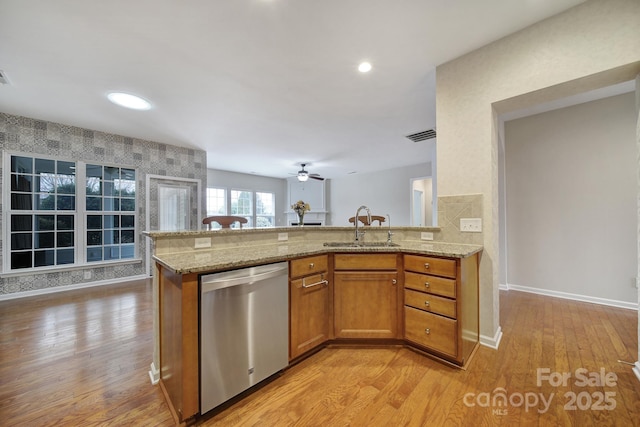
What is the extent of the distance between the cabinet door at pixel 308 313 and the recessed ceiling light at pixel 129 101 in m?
3.06

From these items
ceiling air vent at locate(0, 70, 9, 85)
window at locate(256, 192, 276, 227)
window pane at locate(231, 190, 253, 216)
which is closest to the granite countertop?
ceiling air vent at locate(0, 70, 9, 85)

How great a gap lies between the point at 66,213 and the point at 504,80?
20.0 feet

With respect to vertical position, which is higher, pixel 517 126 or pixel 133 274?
pixel 517 126

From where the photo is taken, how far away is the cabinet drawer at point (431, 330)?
1.81m

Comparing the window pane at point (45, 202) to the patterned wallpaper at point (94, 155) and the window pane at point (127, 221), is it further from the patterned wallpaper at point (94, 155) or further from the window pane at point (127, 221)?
the window pane at point (127, 221)

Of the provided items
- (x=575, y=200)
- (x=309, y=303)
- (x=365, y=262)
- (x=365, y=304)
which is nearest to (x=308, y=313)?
(x=309, y=303)

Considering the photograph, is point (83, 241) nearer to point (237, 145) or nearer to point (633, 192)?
point (237, 145)

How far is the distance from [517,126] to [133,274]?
7001 mm

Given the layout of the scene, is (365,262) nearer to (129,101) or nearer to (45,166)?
(129,101)

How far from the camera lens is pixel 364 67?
2420 mm

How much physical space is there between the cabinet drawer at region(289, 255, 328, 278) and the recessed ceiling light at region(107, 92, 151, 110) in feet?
9.66

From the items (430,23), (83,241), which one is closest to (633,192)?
(430,23)

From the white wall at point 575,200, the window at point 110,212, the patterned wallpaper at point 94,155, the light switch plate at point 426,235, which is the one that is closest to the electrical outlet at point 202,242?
the light switch plate at point 426,235

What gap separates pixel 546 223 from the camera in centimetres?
343
